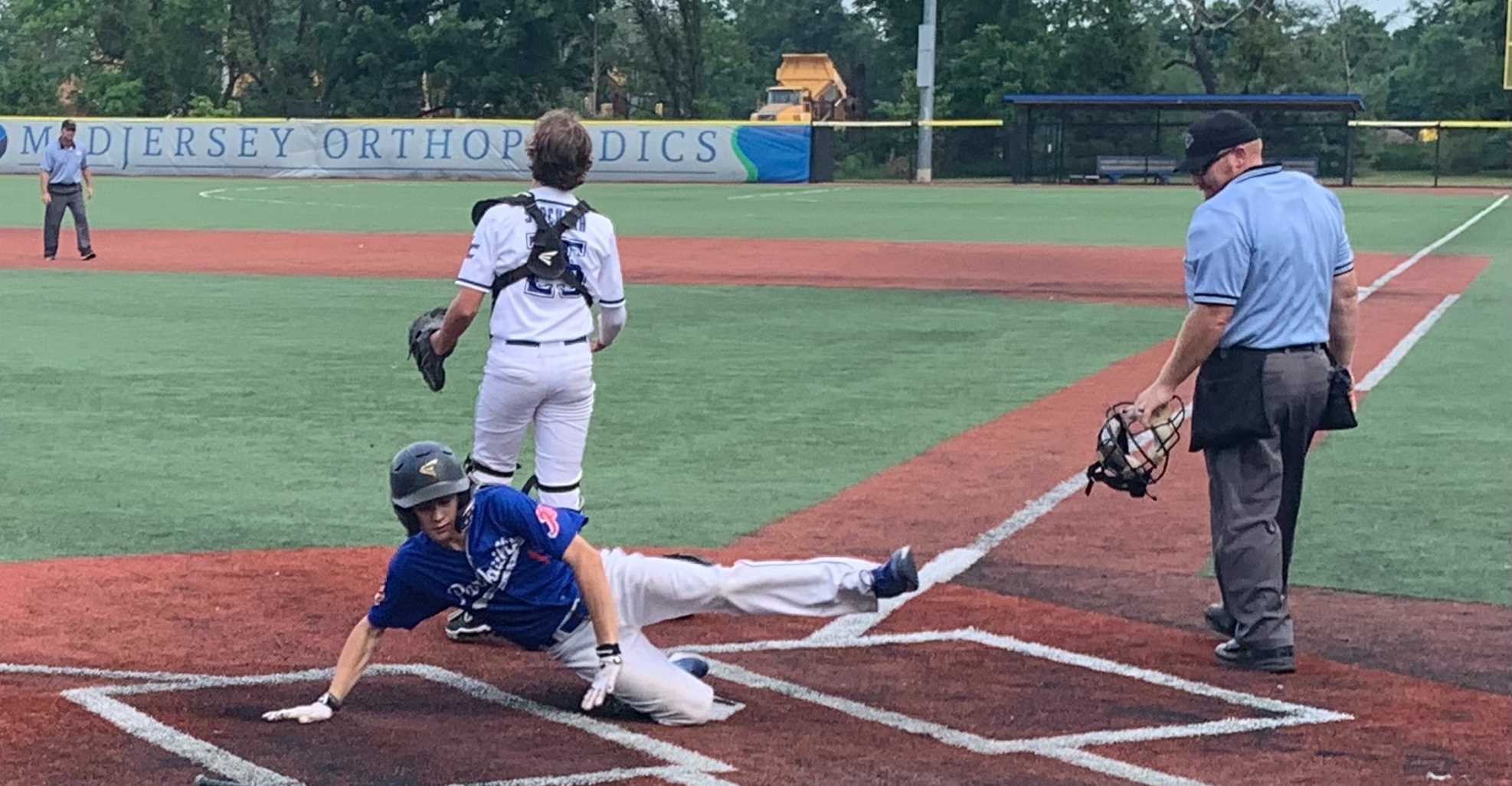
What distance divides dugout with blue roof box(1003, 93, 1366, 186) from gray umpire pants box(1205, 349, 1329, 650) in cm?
4780

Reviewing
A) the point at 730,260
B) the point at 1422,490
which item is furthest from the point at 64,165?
the point at 1422,490

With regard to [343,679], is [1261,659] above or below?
below

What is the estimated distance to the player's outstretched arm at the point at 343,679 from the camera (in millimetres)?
5859

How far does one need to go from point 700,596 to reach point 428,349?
66.7 inches

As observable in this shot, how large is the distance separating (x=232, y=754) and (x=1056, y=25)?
2619 inches

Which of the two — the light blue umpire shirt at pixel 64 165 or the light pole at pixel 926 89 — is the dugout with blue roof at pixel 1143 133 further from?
the light blue umpire shirt at pixel 64 165

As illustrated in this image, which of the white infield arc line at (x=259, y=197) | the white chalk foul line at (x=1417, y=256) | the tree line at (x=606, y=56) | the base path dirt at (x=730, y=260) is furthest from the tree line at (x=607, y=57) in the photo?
the base path dirt at (x=730, y=260)

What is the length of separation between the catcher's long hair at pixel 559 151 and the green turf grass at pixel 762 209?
22725 millimetres

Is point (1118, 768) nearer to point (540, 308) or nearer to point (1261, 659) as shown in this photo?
point (1261, 659)

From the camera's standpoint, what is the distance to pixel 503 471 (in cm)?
711

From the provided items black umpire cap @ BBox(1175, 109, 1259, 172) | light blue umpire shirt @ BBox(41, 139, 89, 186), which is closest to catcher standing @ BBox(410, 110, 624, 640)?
black umpire cap @ BBox(1175, 109, 1259, 172)

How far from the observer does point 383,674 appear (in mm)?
6629

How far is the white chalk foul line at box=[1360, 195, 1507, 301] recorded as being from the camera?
21656 mm

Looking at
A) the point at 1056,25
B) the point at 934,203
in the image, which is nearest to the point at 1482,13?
the point at 1056,25
